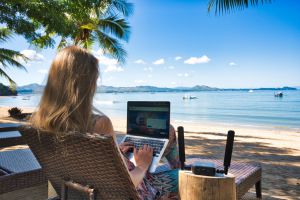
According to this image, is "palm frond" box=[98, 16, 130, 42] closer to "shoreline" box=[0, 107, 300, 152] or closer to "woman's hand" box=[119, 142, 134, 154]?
"shoreline" box=[0, 107, 300, 152]

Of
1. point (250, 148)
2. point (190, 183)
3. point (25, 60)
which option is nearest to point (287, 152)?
point (250, 148)

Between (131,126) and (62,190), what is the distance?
692mm

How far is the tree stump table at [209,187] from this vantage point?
1.48 m

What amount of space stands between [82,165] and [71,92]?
358 mm

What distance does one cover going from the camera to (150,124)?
2.08 meters

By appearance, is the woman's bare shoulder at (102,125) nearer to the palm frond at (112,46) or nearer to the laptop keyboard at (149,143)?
the laptop keyboard at (149,143)

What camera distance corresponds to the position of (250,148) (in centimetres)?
727

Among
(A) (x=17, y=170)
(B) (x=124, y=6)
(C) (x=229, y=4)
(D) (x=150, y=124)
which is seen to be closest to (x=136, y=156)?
(D) (x=150, y=124)

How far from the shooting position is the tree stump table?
1482 mm

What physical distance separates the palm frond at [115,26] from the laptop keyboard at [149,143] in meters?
12.1

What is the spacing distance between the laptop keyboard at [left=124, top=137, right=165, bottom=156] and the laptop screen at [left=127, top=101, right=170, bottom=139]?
0.05 m

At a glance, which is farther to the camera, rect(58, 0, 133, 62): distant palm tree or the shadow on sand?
rect(58, 0, 133, 62): distant palm tree

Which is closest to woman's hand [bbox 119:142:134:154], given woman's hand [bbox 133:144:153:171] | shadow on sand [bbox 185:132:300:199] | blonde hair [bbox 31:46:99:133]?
woman's hand [bbox 133:144:153:171]

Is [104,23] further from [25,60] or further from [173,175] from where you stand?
[173,175]
